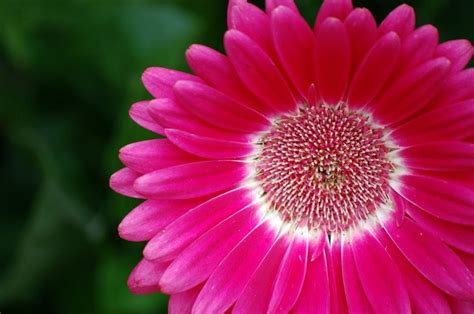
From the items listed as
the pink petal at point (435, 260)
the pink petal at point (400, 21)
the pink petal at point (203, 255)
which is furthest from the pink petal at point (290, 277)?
the pink petal at point (400, 21)

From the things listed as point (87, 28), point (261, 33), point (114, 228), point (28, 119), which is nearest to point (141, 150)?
point (261, 33)

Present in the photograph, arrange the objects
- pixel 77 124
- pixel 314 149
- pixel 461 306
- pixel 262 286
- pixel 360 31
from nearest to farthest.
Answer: pixel 360 31
pixel 461 306
pixel 262 286
pixel 314 149
pixel 77 124

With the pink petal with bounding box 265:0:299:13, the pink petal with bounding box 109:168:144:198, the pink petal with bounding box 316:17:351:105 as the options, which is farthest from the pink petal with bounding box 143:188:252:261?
the pink petal with bounding box 265:0:299:13

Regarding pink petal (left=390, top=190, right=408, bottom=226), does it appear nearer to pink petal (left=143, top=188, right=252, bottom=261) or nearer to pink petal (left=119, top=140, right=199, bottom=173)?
pink petal (left=143, top=188, right=252, bottom=261)

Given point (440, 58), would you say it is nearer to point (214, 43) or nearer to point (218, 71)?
point (218, 71)

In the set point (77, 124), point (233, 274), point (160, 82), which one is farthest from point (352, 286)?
point (77, 124)

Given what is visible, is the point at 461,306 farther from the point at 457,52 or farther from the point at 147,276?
the point at 147,276
